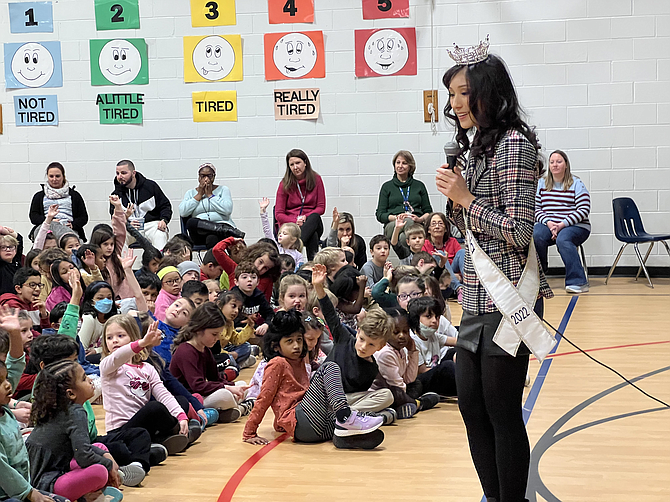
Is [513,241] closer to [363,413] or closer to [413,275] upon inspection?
[363,413]

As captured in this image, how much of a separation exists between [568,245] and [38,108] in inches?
225

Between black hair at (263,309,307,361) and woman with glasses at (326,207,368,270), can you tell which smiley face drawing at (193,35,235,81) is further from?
black hair at (263,309,307,361)

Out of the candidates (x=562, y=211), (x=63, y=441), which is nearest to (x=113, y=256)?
(x=63, y=441)

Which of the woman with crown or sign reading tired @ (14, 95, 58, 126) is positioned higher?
sign reading tired @ (14, 95, 58, 126)

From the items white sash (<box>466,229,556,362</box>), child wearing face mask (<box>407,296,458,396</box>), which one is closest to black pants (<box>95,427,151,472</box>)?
child wearing face mask (<box>407,296,458,396</box>)

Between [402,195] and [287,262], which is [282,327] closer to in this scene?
[287,262]

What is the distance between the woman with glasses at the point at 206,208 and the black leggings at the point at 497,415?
5.76m

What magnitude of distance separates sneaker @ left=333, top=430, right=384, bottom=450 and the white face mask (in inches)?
39.3

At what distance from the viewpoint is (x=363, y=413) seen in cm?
366

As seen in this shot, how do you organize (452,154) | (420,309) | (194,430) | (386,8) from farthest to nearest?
1. (386,8)
2. (420,309)
3. (194,430)
4. (452,154)

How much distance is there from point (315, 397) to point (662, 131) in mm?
5856

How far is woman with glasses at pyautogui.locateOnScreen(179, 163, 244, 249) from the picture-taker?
769 centimetres

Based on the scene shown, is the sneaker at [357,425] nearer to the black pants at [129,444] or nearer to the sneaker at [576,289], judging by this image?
the black pants at [129,444]

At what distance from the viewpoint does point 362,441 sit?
137 inches
